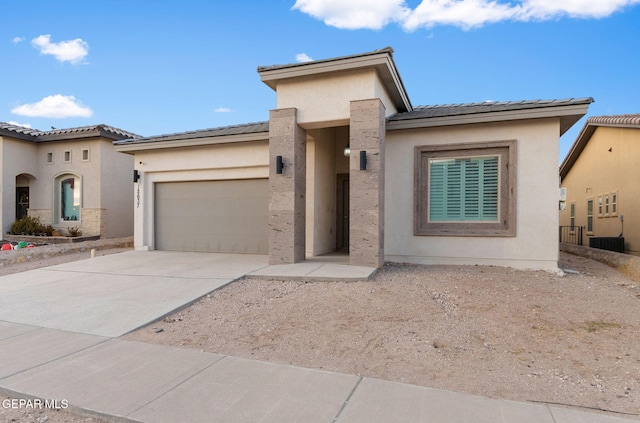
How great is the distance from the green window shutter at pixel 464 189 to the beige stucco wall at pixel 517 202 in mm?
458

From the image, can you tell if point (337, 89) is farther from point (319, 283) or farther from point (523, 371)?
point (523, 371)

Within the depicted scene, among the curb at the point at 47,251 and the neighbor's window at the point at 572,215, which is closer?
the curb at the point at 47,251

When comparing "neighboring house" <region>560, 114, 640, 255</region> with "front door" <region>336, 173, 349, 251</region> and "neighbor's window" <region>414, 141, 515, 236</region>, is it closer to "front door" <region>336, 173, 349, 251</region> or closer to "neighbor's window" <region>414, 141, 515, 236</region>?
"neighbor's window" <region>414, 141, 515, 236</region>

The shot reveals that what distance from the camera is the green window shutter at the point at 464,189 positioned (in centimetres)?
802

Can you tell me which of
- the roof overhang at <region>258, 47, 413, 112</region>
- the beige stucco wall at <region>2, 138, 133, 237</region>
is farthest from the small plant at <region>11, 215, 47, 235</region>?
the roof overhang at <region>258, 47, 413, 112</region>

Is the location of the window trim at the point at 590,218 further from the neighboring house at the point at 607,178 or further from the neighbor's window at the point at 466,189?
the neighbor's window at the point at 466,189

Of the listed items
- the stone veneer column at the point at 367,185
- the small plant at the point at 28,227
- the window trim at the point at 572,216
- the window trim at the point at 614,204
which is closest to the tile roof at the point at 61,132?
the small plant at the point at 28,227

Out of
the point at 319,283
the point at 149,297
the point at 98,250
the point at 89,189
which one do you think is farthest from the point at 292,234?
the point at 89,189

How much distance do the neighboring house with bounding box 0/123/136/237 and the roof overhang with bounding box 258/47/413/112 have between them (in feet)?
33.2

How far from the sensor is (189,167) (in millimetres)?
10977

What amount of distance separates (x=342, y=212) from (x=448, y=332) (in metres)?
6.96

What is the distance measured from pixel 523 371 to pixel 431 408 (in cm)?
125

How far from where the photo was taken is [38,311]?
17.5 ft

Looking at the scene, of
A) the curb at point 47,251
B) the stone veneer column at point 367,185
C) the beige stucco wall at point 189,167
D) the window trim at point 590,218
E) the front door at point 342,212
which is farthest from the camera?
the window trim at point 590,218
